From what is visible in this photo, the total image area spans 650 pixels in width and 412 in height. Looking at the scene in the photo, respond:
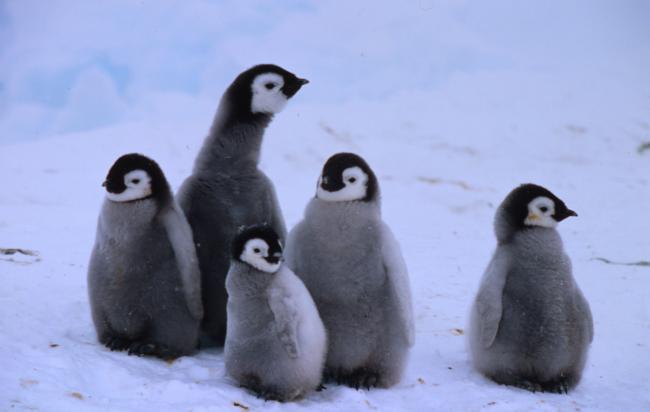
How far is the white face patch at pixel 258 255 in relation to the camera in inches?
118

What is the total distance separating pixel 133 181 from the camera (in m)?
3.40

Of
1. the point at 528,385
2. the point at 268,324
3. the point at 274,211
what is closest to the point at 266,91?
the point at 274,211

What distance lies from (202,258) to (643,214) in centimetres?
700

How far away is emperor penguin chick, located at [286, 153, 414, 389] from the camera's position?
3291mm

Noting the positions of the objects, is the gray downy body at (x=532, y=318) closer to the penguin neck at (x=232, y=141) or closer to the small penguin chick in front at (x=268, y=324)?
the small penguin chick in front at (x=268, y=324)

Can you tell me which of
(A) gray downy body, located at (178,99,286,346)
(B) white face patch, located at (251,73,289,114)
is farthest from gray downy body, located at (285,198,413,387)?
(B) white face patch, located at (251,73,289,114)

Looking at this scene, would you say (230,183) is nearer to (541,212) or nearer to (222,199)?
(222,199)

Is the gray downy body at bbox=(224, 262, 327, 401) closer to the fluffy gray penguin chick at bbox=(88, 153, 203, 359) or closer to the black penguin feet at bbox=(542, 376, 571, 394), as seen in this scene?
the fluffy gray penguin chick at bbox=(88, 153, 203, 359)

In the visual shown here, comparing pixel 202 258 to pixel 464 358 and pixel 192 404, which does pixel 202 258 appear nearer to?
pixel 192 404

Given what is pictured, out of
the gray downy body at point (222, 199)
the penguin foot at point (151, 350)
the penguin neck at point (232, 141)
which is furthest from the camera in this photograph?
the penguin neck at point (232, 141)

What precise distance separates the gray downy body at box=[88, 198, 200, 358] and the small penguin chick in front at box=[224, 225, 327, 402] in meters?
0.46

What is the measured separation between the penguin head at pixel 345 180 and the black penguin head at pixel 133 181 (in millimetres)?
760

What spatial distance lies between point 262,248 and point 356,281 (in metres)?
0.51

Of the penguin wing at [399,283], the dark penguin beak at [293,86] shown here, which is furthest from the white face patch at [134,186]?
the penguin wing at [399,283]
